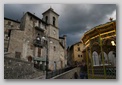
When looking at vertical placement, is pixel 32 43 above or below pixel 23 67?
above

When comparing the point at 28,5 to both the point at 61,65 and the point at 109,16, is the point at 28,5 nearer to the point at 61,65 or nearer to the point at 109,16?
the point at 61,65

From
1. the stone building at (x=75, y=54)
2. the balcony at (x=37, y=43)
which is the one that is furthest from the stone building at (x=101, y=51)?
the balcony at (x=37, y=43)

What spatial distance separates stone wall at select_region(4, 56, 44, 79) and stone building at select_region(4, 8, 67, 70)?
0.13 metres

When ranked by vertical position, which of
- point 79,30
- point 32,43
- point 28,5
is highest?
point 28,5

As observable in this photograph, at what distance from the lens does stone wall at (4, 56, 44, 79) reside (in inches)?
138

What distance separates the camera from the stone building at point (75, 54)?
3.77m

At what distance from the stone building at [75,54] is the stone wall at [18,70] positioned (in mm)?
784

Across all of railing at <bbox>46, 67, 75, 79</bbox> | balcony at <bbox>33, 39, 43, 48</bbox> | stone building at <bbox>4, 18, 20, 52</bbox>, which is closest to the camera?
stone building at <bbox>4, 18, 20, 52</bbox>

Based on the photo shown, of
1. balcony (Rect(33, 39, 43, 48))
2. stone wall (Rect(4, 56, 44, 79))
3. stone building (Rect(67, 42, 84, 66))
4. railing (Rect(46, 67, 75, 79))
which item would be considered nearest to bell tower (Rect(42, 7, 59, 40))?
balcony (Rect(33, 39, 43, 48))

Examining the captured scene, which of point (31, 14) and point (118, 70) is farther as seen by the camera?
point (31, 14)

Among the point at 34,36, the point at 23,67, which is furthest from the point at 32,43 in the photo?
the point at 23,67

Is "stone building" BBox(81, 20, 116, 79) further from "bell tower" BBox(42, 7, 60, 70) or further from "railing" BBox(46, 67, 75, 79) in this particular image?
"bell tower" BBox(42, 7, 60, 70)

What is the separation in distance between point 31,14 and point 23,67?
124 cm

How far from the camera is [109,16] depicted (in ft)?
12.1
